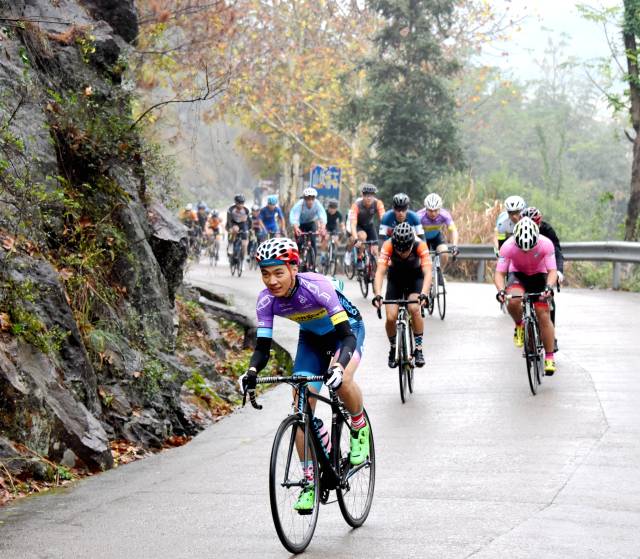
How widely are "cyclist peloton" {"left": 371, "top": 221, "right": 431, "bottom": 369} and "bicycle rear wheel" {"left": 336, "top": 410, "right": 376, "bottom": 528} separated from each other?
543 centimetres

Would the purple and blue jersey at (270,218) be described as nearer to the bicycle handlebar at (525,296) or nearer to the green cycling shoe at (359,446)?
the bicycle handlebar at (525,296)

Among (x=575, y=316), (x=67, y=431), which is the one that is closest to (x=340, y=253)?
(x=575, y=316)

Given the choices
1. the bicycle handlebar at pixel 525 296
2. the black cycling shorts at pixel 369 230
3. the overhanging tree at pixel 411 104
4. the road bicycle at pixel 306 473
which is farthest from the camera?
the overhanging tree at pixel 411 104

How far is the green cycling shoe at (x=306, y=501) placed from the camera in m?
7.12

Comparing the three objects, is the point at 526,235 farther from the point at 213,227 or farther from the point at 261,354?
the point at 213,227

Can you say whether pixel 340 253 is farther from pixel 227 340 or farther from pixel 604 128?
pixel 604 128

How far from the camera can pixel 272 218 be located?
31672 millimetres

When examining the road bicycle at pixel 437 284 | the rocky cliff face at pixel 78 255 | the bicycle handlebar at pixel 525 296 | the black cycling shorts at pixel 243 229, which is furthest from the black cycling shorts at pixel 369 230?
the bicycle handlebar at pixel 525 296

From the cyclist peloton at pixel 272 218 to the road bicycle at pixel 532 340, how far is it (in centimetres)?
1788

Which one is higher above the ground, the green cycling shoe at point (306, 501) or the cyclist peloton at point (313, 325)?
the cyclist peloton at point (313, 325)

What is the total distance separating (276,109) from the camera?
5528cm

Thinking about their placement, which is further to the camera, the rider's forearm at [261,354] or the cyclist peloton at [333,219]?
the cyclist peloton at [333,219]

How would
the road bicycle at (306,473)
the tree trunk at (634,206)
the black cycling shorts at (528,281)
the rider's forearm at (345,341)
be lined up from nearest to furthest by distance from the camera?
the road bicycle at (306,473), the rider's forearm at (345,341), the black cycling shorts at (528,281), the tree trunk at (634,206)

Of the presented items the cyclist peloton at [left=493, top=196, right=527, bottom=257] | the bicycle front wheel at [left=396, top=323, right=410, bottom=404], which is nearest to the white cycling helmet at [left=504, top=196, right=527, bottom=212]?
the cyclist peloton at [left=493, top=196, right=527, bottom=257]
